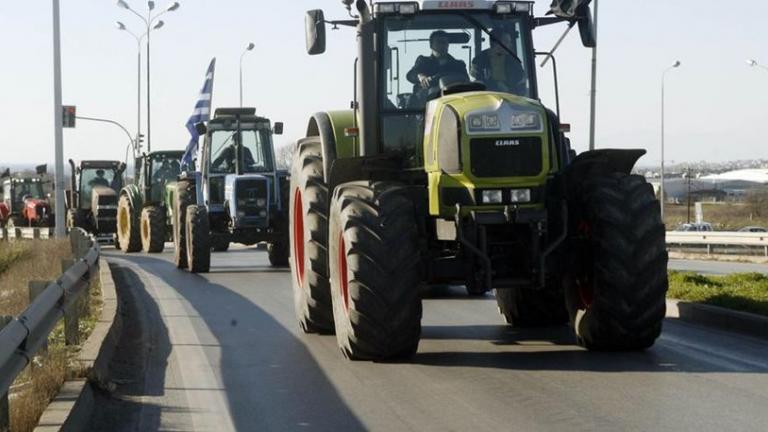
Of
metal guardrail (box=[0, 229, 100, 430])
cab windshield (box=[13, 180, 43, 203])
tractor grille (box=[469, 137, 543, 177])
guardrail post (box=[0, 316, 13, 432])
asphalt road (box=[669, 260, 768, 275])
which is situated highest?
tractor grille (box=[469, 137, 543, 177])

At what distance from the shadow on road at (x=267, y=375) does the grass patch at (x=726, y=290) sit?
4.39 metres

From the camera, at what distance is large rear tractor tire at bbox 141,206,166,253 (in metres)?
32.6

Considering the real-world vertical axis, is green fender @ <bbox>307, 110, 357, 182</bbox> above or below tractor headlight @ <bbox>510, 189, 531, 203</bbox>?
above

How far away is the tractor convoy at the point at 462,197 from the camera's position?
36.0ft

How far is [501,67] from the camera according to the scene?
12.6 m

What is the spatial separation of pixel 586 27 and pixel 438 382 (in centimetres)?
392

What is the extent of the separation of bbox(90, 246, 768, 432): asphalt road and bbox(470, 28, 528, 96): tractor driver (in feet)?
7.57

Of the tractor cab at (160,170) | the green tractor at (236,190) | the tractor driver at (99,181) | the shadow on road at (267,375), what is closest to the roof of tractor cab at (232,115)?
the green tractor at (236,190)

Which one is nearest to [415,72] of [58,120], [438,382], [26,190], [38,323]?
[438,382]

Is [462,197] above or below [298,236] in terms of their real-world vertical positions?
above

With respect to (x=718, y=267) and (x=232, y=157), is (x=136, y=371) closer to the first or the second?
(x=232, y=157)

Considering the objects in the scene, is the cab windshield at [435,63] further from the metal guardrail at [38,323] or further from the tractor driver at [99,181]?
the tractor driver at [99,181]

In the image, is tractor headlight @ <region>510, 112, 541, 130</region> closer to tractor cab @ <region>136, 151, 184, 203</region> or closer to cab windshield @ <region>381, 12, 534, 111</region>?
cab windshield @ <region>381, 12, 534, 111</region>

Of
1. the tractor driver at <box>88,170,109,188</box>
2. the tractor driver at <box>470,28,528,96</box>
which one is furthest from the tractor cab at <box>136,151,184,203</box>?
the tractor driver at <box>470,28,528,96</box>
